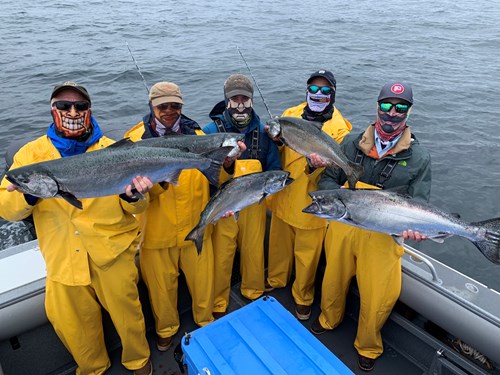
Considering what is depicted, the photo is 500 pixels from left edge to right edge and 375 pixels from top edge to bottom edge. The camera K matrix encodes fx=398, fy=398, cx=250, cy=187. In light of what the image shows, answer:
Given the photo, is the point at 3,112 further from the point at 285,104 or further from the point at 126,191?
the point at 126,191

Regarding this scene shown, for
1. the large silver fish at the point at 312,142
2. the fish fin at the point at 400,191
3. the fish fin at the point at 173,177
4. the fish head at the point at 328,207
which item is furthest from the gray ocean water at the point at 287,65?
the fish fin at the point at 400,191

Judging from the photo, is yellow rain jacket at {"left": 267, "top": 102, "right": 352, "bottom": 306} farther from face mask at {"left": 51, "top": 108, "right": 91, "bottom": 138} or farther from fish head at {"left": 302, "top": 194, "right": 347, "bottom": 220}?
face mask at {"left": 51, "top": 108, "right": 91, "bottom": 138}

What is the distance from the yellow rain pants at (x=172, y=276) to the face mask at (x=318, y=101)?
6.36 feet

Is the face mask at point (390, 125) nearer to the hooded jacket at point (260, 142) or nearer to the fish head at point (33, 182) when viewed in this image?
the hooded jacket at point (260, 142)

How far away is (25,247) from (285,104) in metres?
11.0

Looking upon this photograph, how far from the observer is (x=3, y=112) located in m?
13.6

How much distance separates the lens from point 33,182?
3096mm

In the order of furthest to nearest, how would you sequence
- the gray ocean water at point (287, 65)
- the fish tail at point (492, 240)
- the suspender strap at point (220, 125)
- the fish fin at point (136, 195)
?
the gray ocean water at point (287, 65) < the suspender strap at point (220, 125) < the fish fin at point (136, 195) < the fish tail at point (492, 240)

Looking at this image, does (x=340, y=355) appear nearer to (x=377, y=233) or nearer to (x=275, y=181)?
(x=377, y=233)

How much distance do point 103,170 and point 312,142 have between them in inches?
80.4

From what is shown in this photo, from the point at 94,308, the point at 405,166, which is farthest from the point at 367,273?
the point at 94,308

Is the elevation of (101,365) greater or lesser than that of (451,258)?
greater

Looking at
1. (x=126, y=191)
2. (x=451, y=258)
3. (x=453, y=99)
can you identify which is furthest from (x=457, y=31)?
(x=126, y=191)

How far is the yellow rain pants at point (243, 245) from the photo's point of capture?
15.1ft
